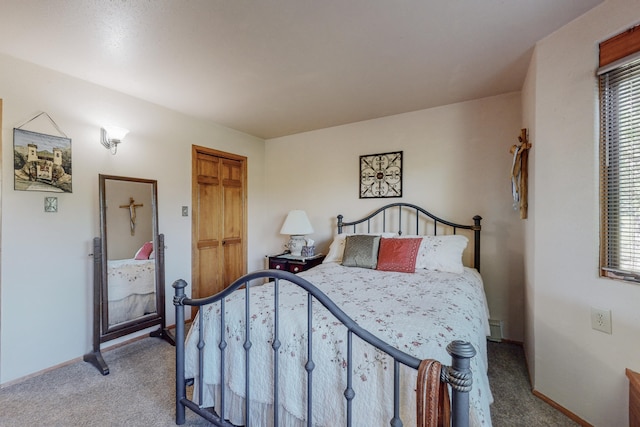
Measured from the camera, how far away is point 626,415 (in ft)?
5.04

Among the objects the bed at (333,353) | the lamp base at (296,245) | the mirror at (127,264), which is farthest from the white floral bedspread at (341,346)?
the lamp base at (296,245)

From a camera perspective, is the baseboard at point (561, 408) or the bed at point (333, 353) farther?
the baseboard at point (561, 408)

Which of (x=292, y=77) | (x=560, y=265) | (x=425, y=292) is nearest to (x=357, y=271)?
(x=425, y=292)

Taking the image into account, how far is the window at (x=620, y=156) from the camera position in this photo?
1.52 metres

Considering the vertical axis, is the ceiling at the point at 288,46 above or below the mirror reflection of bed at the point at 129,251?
above

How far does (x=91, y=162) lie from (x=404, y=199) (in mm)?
3119

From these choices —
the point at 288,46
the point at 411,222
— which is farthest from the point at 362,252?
the point at 288,46

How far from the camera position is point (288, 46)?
203cm

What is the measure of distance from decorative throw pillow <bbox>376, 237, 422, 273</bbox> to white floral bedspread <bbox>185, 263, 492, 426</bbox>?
22.0 inches

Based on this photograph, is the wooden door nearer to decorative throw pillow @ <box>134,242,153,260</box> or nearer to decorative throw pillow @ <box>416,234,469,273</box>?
decorative throw pillow @ <box>134,242,153,260</box>

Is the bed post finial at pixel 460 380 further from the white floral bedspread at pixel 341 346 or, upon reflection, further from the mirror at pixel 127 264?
the mirror at pixel 127 264

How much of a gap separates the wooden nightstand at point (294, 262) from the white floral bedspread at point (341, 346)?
4.67 feet

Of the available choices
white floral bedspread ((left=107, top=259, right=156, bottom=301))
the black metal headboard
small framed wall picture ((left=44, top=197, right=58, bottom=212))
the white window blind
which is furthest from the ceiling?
white floral bedspread ((left=107, top=259, right=156, bottom=301))

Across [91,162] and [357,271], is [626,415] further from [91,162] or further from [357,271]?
[91,162]
